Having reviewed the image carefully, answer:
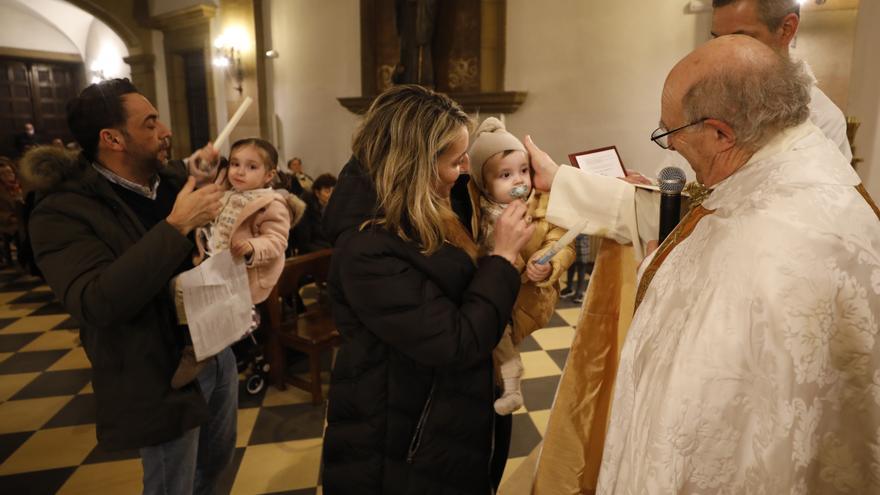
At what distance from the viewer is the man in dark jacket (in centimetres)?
127

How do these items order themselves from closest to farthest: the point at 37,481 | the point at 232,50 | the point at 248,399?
the point at 37,481 → the point at 248,399 → the point at 232,50

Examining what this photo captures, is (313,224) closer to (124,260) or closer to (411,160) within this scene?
(124,260)

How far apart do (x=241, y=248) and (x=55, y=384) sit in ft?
8.87

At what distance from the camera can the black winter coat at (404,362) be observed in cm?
113

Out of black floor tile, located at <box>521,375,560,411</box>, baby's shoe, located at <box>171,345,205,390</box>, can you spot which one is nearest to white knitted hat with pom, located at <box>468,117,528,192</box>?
baby's shoe, located at <box>171,345,205,390</box>

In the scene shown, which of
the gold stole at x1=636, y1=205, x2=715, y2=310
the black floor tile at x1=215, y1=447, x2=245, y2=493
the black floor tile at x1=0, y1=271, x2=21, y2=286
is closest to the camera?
the gold stole at x1=636, y1=205, x2=715, y2=310

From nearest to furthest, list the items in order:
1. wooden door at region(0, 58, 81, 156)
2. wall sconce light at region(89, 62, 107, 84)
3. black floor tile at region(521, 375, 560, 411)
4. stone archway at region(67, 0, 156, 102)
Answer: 1. black floor tile at region(521, 375, 560, 411)
2. stone archway at region(67, 0, 156, 102)
3. wall sconce light at region(89, 62, 107, 84)
4. wooden door at region(0, 58, 81, 156)

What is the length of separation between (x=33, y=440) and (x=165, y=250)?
230cm

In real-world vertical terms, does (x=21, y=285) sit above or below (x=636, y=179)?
below

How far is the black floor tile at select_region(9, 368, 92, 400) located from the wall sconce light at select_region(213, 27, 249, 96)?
578 centimetres

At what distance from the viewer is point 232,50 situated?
8117mm

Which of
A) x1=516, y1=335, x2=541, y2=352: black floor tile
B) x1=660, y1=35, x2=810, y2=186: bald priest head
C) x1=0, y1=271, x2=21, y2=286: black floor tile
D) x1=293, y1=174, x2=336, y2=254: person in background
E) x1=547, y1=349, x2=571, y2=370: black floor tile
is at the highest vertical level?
x1=660, y1=35, x2=810, y2=186: bald priest head

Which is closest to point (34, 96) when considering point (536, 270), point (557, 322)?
point (557, 322)

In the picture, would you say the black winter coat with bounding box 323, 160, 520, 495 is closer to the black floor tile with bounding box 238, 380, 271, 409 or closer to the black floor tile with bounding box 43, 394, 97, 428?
the black floor tile with bounding box 238, 380, 271, 409
